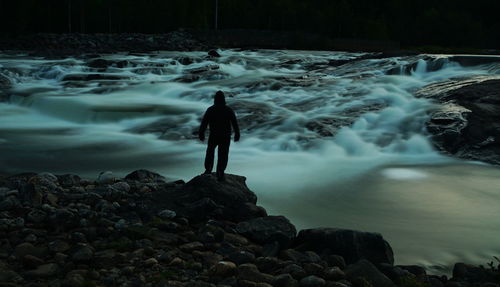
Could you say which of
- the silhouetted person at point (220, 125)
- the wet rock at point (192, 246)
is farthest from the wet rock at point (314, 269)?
the silhouetted person at point (220, 125)

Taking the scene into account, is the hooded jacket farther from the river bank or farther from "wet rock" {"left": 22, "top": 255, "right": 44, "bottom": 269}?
the river bank

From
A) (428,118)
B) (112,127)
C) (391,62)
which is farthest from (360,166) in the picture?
(391,62)

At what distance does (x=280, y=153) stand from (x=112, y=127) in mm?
6189

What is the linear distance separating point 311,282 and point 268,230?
4.82ft

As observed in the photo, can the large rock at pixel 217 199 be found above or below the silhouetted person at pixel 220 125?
below

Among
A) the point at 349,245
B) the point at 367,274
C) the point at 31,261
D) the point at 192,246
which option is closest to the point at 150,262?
the point at 192,246

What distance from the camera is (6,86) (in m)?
24.9

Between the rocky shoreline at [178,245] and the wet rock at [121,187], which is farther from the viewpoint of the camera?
the wet rock at [121,187]

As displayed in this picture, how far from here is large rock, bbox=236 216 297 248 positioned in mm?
6883

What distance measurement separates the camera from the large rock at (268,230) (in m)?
6.88

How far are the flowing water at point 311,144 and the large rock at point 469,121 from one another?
43cm

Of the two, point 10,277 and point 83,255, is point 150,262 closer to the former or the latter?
point 83,255

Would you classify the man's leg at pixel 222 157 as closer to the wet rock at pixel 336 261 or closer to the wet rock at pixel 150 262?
the wet rock at pixel 336 261

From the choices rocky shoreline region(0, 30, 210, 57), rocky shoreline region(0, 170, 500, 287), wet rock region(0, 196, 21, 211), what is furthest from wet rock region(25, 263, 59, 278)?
rocky shoreline region(0, 30, 210, 57)
